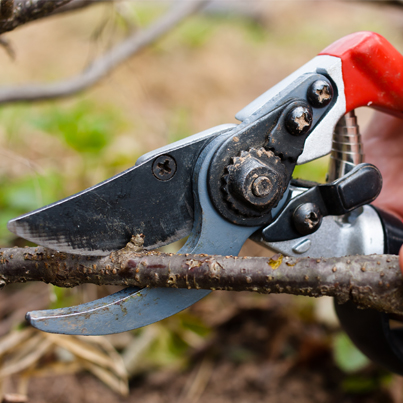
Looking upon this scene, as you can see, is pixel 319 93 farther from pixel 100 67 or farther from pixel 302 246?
pixel 100 67

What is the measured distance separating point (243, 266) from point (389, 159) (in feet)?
2.83

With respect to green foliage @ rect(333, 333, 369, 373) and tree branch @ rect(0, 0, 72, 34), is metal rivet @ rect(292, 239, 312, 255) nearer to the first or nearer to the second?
green foliage @ rect(333, 333, 369, 373)

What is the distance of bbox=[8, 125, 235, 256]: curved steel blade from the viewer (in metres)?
0.75

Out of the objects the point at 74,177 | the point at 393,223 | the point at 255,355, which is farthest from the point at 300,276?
the point at 74,177

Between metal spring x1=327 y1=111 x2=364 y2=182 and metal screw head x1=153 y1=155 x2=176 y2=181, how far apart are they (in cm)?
45

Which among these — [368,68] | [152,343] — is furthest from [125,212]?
[152,343]

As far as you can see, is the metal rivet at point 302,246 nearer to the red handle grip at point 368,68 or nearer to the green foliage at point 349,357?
the red handle grip at point 368,68

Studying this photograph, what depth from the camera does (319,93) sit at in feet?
2.90

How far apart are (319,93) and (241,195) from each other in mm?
286

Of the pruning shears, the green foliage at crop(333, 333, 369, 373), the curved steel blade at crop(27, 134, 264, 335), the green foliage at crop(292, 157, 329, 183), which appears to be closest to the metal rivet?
the pruning shears

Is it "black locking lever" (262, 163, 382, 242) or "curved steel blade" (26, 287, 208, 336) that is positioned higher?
"black locking lever" (262, 163, 382, 242)

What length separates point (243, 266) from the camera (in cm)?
77

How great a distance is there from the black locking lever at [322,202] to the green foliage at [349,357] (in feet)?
2.44

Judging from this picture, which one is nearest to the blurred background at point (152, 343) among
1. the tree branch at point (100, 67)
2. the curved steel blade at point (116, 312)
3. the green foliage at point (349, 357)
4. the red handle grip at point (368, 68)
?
the green foliage at point (349, 357)
